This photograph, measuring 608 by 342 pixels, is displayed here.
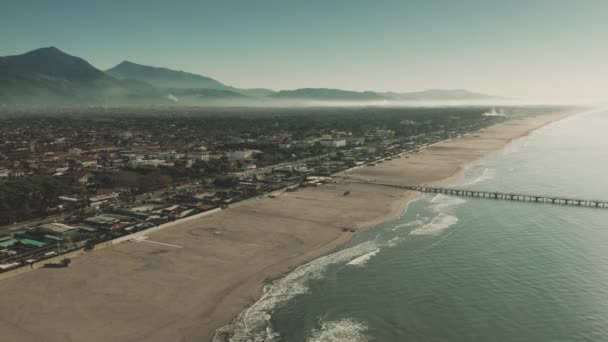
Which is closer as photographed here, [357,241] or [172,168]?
[357,241]

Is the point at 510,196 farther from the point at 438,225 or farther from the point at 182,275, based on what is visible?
the point at 182,275

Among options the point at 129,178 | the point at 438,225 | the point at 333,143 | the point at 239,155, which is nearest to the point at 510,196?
the point at 438,225

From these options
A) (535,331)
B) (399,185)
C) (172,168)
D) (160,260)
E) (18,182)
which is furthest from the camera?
(172,168)

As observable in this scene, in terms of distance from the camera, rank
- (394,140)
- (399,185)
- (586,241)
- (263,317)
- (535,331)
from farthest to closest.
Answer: (394,140) → (399,185) → (586,241) → (263,317) → (535,331)

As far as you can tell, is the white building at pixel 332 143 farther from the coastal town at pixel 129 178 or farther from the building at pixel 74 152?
the building at pixel 74 152

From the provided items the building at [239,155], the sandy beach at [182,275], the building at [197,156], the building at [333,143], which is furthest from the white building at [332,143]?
the sandy beach at [182,275]

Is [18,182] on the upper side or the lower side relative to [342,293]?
upper

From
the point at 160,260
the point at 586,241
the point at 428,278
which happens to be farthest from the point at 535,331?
the point at 160,260

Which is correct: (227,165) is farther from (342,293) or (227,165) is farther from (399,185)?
(342,293)

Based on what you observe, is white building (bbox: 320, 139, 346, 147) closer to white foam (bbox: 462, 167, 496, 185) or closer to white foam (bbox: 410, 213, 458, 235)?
white foam (bbox: 462, 167, 496, 185)
